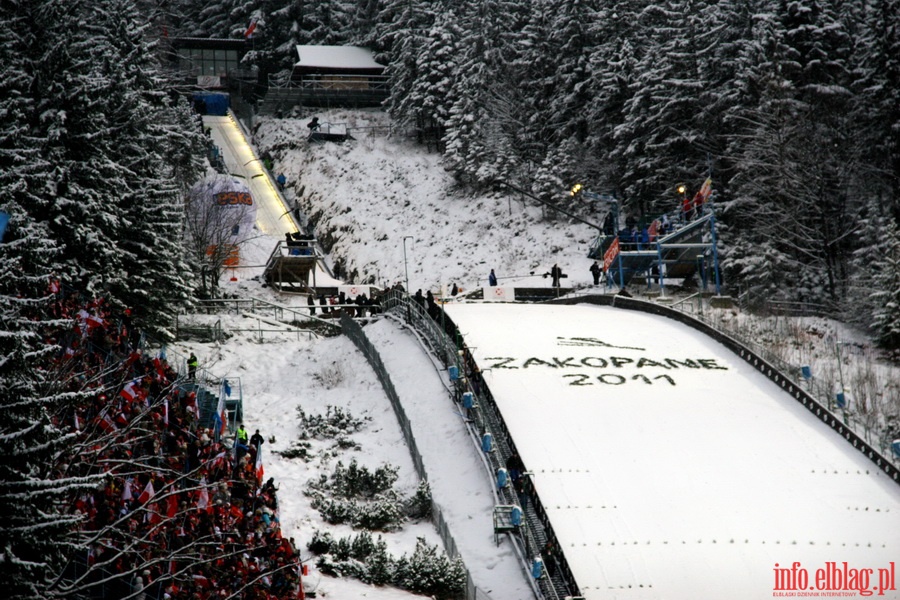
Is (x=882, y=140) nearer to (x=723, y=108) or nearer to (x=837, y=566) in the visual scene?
(x=723, y=108)

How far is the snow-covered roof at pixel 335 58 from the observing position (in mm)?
83812

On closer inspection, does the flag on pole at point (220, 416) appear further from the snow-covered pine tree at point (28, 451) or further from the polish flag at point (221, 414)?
the snow-covered pine tree at point (28, 451)

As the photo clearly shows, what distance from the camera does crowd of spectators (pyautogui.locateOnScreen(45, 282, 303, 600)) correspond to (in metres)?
13.1

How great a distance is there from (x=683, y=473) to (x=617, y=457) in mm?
1563

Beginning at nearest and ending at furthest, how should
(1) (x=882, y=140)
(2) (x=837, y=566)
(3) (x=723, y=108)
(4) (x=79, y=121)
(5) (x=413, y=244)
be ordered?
(2) (x=837, y=566)
(4) (x=79, y=121)
(1) (x=882, y=140)
(3) (x=723, y=108)
(5) (x=413, y=244)

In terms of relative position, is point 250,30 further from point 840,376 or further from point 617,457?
point 617,457

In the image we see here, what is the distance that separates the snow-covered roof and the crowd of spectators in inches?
2347

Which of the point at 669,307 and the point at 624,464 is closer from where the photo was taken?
the point at 624,464

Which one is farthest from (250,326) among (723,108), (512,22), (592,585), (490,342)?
(512,22)

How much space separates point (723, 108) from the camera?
5312 cm

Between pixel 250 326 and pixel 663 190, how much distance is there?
24.8m

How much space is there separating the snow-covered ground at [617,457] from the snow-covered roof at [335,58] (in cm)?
4616

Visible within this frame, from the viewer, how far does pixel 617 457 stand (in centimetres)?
2648


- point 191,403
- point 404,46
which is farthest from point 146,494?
point 404,46
